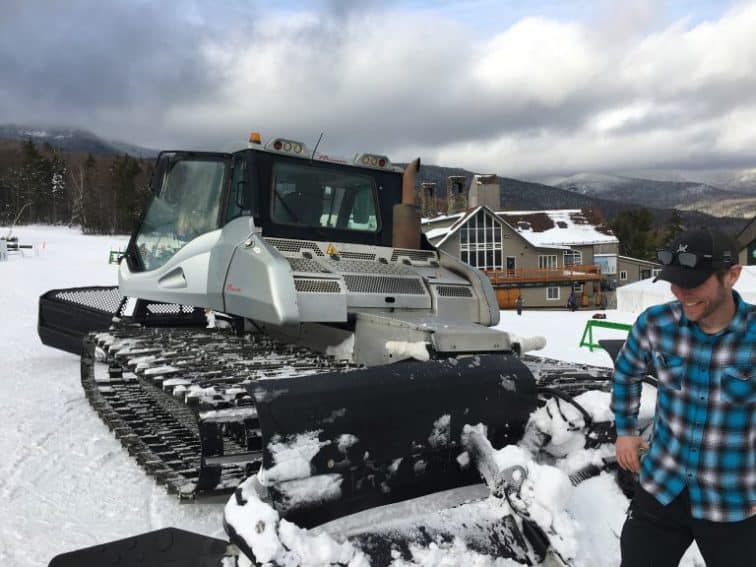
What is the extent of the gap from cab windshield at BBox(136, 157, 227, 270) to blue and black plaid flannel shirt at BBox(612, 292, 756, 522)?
162 inches

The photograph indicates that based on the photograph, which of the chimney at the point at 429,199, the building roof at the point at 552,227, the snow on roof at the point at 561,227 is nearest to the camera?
the building roof at the point at 552,227

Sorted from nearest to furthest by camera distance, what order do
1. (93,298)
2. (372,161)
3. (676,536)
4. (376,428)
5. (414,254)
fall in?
(676,536) < (376,428) < (414,254) < (372,161) < (93,298)

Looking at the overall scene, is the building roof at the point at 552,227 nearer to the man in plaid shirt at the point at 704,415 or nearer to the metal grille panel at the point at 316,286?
the metal grille panel at the point at 316,286

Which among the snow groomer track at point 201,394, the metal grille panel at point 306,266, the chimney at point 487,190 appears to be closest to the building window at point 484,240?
the chimney at point 487,190

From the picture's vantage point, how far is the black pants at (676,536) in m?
2.23

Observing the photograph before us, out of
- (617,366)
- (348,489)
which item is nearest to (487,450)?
(348,489)

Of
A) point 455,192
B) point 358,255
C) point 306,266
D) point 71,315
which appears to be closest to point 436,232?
point 455,192

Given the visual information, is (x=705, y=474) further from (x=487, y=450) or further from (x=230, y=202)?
(x=230, y=202)

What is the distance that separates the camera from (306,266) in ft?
16.7

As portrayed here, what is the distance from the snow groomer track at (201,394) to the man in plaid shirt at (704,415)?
4.51ft

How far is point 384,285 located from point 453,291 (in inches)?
28.1

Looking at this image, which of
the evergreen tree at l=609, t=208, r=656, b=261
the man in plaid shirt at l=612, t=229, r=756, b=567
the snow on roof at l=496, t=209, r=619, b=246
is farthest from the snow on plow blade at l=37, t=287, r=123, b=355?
the evergreen tree at l=609, t=208, r=656, b=261

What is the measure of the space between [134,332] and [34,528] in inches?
95.7

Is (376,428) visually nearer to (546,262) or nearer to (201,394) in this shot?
(201,394)
